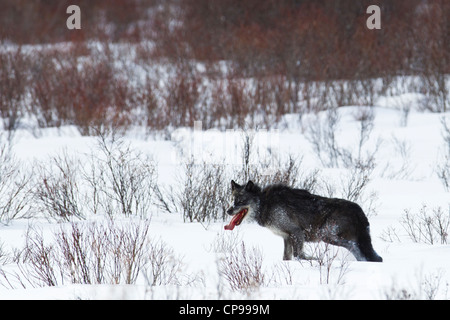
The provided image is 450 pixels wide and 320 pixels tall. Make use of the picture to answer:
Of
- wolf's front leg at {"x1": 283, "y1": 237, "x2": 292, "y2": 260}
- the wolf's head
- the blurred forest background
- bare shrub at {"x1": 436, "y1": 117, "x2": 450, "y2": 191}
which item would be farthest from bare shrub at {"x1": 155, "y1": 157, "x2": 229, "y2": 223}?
the blurred forest background

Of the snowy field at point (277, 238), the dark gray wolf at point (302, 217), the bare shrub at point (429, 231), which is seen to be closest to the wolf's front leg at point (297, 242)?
the dark gray wolf at point (302, 217)

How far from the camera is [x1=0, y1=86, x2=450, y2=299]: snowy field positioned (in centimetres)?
524

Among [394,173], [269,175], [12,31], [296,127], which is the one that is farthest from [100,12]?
[269,175]

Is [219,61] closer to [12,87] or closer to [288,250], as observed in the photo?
[12,87]

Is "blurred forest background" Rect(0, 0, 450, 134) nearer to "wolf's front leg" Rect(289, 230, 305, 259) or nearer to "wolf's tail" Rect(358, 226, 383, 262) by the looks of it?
"wolf's front leg" Rect(289, 230, 305, 259)

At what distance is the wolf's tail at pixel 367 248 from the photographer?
6.62 metres

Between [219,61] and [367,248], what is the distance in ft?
77.2

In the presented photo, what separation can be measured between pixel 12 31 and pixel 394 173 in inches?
855

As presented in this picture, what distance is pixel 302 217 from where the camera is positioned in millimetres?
6988

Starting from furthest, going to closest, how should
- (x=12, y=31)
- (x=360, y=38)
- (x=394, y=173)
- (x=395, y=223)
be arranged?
(x=12, y=31), (x=360, y=38), (x=394, y=173), (x=395, y=223)

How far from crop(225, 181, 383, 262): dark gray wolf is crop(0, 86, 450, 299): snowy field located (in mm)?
213

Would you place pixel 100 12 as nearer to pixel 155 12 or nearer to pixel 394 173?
pixel 155 12

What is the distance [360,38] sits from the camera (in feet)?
96.5

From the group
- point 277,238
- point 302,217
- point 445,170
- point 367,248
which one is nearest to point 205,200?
point 277,238
